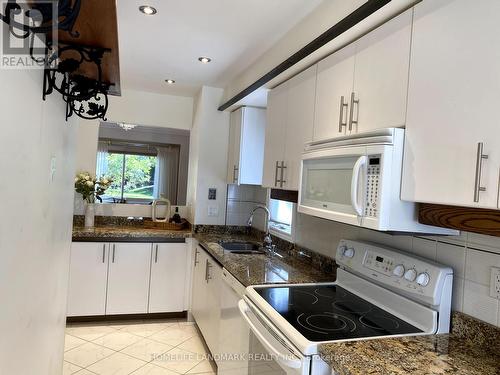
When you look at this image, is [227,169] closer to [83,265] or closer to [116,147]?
[116,147]

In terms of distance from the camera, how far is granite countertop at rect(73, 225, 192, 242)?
335cm

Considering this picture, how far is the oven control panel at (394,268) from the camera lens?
142 cm

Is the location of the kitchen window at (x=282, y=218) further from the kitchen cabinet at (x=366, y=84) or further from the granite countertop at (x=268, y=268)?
the kitchen cabinet at (x=366, y=84)

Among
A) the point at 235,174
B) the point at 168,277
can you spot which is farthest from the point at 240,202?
the point at 168,277

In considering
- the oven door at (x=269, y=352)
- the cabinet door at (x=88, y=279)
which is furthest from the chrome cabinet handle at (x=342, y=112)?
the cabinet door at (x=88, y=279)

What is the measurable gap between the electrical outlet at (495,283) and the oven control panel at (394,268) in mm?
151

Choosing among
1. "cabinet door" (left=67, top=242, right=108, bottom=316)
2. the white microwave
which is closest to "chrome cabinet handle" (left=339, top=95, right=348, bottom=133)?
the white microwave

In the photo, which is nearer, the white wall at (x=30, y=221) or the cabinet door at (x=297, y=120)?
the white wall at (x=30, y=221)

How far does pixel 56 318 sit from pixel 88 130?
8.50ft

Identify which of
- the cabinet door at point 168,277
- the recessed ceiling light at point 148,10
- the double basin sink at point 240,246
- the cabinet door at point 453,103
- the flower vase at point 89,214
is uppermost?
the recessed ceiling light at point 148,10

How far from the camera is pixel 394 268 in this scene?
1.62 m

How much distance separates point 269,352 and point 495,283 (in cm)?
88

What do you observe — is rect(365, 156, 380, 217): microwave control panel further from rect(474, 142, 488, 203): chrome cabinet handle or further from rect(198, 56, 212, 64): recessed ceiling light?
rect(198, 56, 212, 64): recessed ceiling light

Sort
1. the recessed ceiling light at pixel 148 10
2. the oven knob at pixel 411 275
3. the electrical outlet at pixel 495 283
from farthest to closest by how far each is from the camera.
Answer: the recessed ceiling light at pixel 148 10, the oven knob at pixel 411 275, the electrical outlet at pixel 495 283
